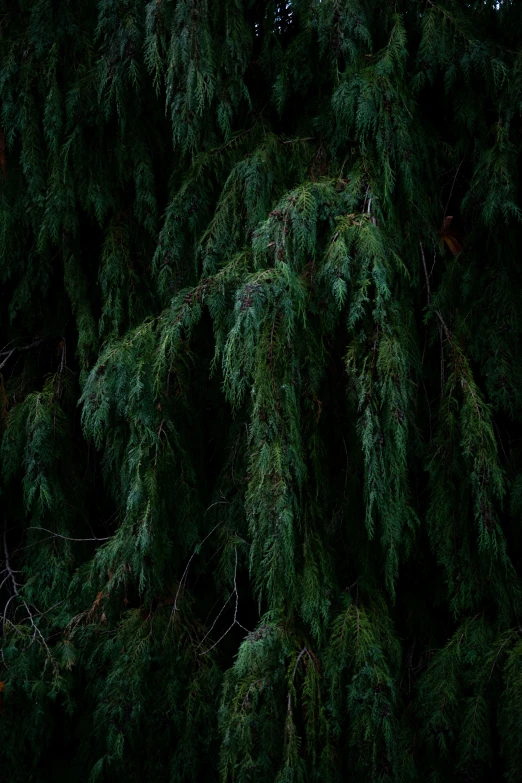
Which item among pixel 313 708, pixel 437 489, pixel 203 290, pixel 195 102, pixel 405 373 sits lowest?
pixel 313 708

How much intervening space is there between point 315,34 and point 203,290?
999 millimetres

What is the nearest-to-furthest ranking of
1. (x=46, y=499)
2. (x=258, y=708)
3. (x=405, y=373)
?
(x=405, y=373), (x=258, y=708), (x=46, y=499)

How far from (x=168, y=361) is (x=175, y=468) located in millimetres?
448

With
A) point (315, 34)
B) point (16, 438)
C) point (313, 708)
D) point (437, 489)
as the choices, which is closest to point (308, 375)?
point (437, 489)

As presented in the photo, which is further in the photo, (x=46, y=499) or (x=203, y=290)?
(x=46, y=499)

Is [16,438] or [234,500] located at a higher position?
[16,438]

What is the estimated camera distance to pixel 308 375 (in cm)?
230

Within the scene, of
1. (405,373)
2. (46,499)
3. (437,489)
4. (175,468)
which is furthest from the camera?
(46,499)

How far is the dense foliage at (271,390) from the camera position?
225 cm

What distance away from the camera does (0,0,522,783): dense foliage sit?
2.25 meters

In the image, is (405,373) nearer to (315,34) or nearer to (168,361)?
(168,361)

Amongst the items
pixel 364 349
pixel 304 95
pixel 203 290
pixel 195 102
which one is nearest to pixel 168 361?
pixel 203 290

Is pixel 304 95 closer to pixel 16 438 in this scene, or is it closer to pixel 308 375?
pixel 308 375

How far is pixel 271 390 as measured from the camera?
2.13 metres
